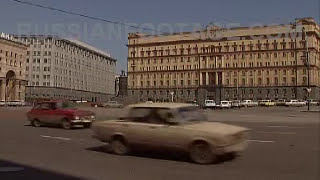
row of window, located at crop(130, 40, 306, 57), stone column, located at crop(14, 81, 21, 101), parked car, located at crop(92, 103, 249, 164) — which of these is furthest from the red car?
row of window, located at crop(130, 40, 306, 57)

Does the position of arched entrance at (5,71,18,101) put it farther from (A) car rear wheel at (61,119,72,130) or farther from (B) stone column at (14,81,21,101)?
(A) car rear wheel at (61,119,72,130)

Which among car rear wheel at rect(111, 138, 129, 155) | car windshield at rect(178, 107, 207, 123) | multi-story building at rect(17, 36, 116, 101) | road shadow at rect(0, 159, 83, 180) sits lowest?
road shadow at rect(0, 159, 83, 180)

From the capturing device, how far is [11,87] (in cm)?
12169

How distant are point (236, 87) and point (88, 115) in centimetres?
11339

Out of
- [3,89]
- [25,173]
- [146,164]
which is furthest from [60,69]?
[25,173]

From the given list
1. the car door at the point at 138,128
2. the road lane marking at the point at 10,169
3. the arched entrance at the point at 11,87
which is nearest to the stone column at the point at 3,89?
the arched entrance at the point at 11,87

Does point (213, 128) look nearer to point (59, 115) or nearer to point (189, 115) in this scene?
point (189, 115)

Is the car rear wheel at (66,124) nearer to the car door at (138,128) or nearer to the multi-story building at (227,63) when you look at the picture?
the car door at (138,128)

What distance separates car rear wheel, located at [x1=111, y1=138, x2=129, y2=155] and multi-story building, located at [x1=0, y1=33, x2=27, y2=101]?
112319 millimetres

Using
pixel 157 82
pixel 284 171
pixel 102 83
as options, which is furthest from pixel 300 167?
pixel 102 83

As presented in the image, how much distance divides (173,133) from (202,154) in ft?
3.06

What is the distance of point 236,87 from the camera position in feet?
432

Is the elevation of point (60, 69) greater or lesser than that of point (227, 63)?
lesser

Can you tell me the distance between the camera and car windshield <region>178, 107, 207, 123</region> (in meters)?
11.1
